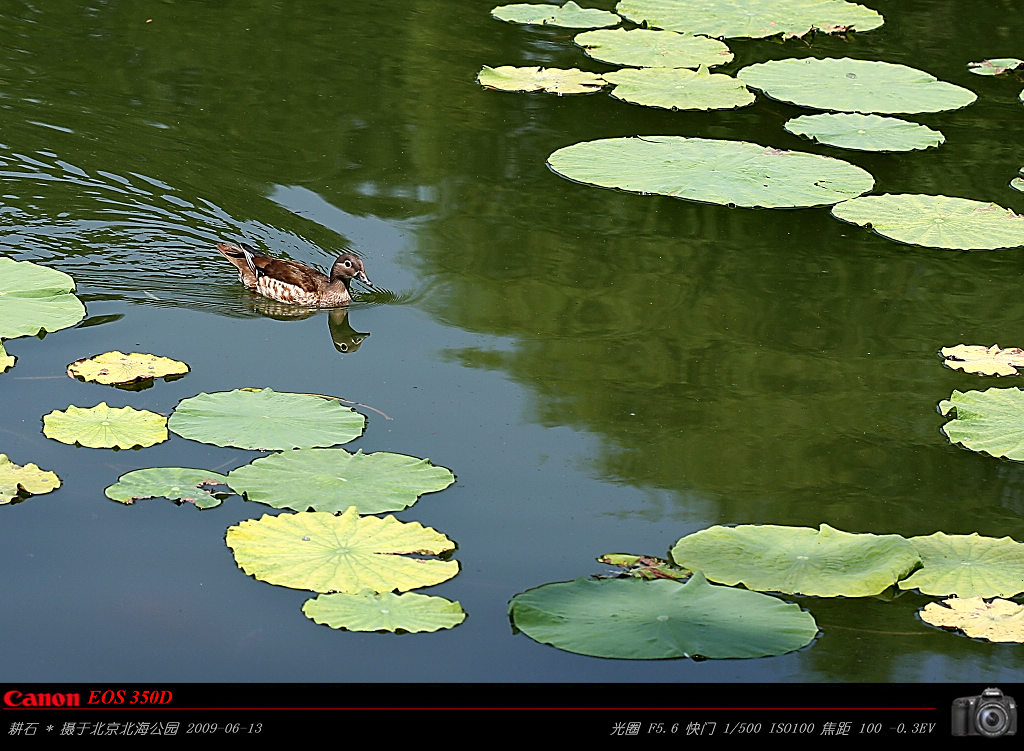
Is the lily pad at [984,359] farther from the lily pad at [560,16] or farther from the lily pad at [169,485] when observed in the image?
the lily pad at [560,16]

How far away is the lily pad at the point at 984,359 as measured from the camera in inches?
248

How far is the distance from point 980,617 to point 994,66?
7.69m

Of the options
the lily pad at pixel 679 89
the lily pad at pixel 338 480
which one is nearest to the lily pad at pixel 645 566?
the lily pad at pixel 338 480

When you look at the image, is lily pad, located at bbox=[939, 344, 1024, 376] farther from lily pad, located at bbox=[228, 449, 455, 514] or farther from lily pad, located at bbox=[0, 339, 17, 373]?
lily pad, located at bbox=[0, 339, 17, 373]

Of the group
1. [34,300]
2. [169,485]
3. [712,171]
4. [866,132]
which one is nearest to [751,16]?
[866,132]

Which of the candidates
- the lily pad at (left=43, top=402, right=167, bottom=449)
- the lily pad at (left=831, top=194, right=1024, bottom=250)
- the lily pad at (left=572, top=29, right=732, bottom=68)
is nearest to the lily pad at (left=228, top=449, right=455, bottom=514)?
the lily pad at (left=43, top=402, right=167, bottom=449)

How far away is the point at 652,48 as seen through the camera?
35.1 ft

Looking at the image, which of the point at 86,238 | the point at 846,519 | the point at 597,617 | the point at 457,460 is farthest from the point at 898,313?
the point at 86,238

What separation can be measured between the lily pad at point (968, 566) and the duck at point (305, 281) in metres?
3.23

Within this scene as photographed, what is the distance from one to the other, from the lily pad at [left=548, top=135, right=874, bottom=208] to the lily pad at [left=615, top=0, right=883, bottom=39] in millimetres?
2715

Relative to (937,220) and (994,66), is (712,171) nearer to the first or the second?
(937,220)

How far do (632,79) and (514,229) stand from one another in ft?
8.95
